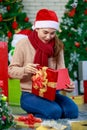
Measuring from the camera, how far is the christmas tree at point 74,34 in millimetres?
7184

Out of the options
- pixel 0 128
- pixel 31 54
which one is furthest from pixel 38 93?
pixel 0 128

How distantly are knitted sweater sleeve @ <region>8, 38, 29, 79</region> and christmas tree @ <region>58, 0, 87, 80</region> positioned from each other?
93.0 inches

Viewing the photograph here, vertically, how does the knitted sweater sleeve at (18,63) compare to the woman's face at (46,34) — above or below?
below

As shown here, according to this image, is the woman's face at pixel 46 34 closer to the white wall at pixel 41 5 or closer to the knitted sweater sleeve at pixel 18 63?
the knitted sweater sleeve at pixel 18 63

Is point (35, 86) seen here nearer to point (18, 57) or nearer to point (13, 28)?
point (18, 57)

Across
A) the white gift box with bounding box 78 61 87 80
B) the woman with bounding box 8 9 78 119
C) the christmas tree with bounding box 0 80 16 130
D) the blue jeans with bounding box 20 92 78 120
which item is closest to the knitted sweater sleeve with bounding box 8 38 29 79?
the woman with bounding box 8 9 78 119

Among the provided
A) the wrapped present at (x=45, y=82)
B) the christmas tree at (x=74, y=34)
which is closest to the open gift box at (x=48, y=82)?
the wrapped present at (x=45, y=82)

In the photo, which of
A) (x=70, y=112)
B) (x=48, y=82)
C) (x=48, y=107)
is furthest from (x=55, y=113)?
(x=48, y=82)

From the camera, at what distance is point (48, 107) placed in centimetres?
473

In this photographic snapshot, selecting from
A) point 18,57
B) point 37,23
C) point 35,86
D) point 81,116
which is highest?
point 37,23

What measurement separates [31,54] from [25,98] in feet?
1.51

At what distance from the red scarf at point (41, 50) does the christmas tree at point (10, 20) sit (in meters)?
2.40

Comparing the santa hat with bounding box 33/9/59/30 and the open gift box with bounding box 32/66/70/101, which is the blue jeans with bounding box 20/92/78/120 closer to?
the open gift box with bounding box 32/66/70/101

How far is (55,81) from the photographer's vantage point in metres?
4.59
